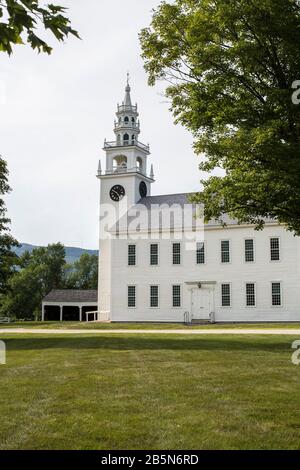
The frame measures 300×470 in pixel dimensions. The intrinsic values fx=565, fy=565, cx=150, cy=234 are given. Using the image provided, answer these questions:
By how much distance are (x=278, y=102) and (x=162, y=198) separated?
35.0 m

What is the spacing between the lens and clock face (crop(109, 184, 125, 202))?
5200 cm

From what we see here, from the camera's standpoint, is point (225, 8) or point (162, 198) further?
point (162, 198)

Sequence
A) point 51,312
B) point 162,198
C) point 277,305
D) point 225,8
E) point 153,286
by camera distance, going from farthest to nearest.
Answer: point 51,312, point 162,198, point 153,286, point 277,305, point 225,8

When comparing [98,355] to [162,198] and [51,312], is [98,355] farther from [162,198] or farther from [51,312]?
Answer: [51,312]

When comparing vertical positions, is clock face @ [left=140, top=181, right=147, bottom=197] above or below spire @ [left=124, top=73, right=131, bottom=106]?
below

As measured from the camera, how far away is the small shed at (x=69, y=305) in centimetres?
6688

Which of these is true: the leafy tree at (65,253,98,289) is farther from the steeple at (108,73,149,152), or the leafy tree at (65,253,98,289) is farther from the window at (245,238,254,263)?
the window at (245,238,254,263)

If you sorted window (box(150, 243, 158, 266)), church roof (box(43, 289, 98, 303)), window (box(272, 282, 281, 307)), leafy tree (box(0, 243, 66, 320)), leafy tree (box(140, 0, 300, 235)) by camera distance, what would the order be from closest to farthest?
leafy tree (box(140, 0, 300, 235)), window (box(272, 282, 281, 307)), window (box(150, 243, 158, 266)), church roof (box(43, 289, 98, 303)), leafy tree (box(0, 243, 66, 320))

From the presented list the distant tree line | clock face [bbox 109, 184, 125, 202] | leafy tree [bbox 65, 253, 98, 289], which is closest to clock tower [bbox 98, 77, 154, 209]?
clock face [bbox 109, 184, 125, 202]

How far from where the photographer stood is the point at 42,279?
95.9 m

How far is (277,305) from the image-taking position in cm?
4150

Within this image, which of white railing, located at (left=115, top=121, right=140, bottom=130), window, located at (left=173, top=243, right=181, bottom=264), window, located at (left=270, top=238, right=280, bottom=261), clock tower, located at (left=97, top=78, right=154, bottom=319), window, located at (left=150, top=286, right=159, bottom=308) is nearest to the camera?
window, located at (left=270, top=238, right=280, bottom=261)

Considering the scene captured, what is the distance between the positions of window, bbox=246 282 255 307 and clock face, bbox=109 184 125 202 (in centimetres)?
1553
